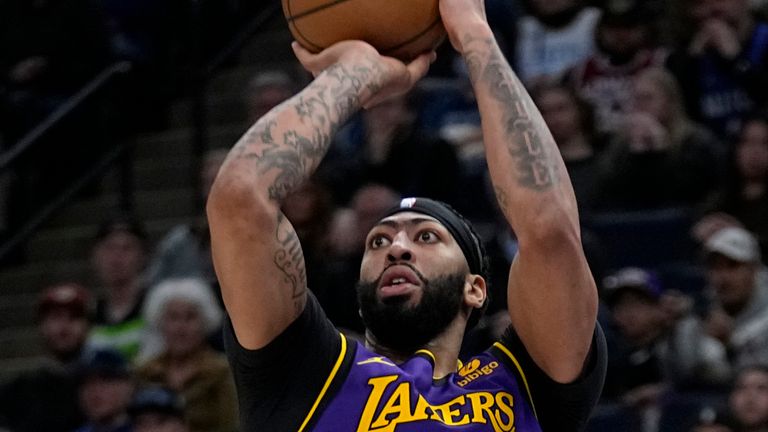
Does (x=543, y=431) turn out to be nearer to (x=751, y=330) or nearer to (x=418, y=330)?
(x=418, y=330)

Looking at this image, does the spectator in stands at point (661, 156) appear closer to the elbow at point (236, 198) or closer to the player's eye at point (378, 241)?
the player's eye at point (378, 241)

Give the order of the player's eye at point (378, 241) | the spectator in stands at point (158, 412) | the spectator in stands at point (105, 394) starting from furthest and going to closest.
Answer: the spectator in stands at point (105, 394), the spectator in stands at point (158, 412), the player's eye at point (378, 241)

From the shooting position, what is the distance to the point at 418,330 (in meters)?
4.12

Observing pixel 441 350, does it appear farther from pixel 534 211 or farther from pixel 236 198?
pixel 236 198

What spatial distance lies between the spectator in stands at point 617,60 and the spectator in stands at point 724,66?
18cm

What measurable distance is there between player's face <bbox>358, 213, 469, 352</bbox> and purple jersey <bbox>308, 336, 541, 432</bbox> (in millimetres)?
87

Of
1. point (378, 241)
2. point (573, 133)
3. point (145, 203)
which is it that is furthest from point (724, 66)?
point (378, 241)

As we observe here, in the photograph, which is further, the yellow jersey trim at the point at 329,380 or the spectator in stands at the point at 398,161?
the spectator in stands at the point at 398,161

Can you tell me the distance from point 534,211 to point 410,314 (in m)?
0.43

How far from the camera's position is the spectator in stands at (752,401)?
6.18 m

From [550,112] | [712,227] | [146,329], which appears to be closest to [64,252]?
[146,329]

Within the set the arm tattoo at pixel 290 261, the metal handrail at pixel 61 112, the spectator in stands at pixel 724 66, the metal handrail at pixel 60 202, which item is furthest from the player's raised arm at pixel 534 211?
the metal handrail at pixel 60 202

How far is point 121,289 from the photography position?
8.15 m

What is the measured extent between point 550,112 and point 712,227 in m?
0.98
